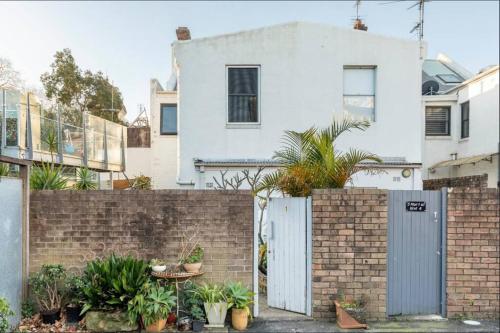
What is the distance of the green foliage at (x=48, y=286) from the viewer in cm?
500

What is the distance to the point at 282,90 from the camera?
9180mm

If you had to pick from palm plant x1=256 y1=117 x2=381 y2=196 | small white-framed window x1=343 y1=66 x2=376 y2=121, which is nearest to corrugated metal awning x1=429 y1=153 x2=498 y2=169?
small white-framed window x1=343 y1=66 x2=376 y2=121

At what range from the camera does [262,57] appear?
9156 mm

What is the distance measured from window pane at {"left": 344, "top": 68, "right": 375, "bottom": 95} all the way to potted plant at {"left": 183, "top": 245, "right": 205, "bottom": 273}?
21.9 feet

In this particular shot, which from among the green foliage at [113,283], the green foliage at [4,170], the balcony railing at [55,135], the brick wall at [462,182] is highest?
the balcony railing at [55,135]

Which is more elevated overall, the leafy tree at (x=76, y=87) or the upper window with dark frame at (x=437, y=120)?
the leafy tree at (x=76, y=87)

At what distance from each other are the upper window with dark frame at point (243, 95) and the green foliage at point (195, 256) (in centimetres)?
478

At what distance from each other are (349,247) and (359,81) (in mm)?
5949

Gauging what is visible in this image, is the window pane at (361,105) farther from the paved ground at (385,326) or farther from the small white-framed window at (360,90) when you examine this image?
the paved ground at (385,326)

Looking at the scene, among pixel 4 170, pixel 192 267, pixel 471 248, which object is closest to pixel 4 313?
pixel 4 170

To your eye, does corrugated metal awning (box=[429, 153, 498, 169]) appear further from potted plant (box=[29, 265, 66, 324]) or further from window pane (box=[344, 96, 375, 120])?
potted plant (box=[29, 265, 66, 324])

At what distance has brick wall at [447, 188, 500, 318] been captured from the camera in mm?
5160

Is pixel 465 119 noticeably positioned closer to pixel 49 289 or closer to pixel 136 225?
pixel 136 225

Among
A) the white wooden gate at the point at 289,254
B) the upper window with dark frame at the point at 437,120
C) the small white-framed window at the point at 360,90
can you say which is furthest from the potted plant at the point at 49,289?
the upper window with dark frame at the point at 437,120
